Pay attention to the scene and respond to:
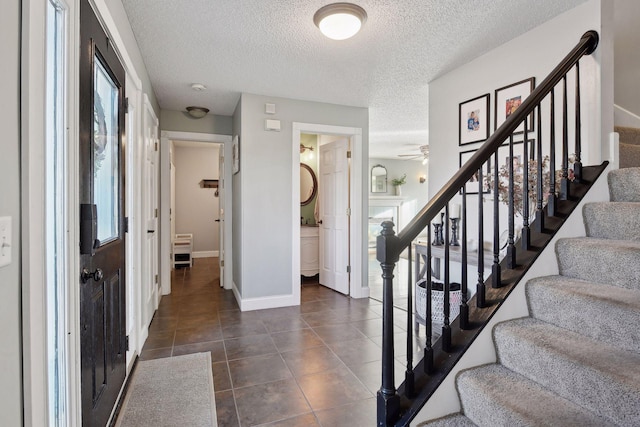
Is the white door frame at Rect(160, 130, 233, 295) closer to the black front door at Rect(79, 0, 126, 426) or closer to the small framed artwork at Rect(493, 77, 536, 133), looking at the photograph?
the black front door at Rect(79, 0, 126, 426)

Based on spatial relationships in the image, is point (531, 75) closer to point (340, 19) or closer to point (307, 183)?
point (340, 19)

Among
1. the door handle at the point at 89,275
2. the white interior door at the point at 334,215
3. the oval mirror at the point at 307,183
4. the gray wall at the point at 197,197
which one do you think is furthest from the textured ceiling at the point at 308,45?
the gray wall at the point at 197,197

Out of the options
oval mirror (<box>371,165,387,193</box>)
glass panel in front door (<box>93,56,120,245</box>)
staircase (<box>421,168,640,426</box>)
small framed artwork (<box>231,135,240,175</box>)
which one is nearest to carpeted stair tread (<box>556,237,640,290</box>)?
staircase (<box>421,168,640,426</box>)

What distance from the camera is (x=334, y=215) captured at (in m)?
4.75

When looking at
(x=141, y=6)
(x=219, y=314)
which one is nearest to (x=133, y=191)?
(x=141, y=6)

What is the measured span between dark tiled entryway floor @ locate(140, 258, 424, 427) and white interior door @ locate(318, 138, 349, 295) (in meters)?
0.41

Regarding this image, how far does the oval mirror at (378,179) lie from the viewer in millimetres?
9212

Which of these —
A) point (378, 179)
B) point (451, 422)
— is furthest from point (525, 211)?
point (378, 179)

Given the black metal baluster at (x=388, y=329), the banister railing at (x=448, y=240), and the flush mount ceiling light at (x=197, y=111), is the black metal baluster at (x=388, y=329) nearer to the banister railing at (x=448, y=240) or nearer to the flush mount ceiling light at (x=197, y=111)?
the banister railing at (x=448, y=240)

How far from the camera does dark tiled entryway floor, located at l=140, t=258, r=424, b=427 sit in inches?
77.2

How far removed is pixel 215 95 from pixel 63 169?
2984 mm

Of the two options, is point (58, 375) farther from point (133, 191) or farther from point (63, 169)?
point (133, 191)

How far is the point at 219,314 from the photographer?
3.71m
